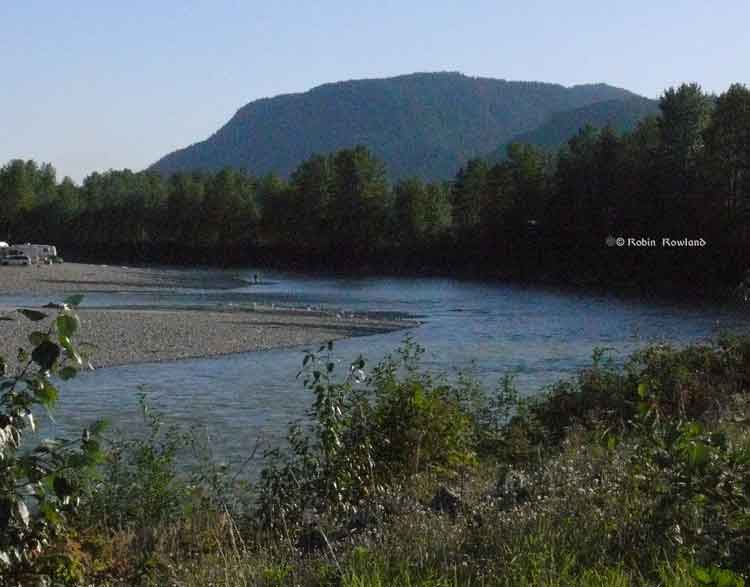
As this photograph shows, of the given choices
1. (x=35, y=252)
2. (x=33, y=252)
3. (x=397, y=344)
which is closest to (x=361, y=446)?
(x=397, y=344)

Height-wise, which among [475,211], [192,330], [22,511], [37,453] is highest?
[475,211]

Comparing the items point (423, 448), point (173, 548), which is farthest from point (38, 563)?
point (423, 448)

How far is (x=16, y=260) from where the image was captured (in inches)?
4200

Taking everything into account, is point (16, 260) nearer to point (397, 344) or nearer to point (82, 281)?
point (82, 281)

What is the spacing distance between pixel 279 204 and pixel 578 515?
139m

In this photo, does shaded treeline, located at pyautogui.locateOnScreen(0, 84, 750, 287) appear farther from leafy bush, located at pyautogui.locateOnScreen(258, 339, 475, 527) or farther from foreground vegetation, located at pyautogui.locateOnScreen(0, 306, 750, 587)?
foreground vegetation, located at pyautogui.locateOnScreen(0, 306, 750, 587)

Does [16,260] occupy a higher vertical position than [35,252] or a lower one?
lower

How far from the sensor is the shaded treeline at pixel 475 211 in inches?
3177

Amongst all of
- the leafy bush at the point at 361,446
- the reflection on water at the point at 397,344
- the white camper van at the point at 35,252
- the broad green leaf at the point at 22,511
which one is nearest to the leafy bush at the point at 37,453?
→ the broad green leaf at the point at 22,511

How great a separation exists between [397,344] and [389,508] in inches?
1089

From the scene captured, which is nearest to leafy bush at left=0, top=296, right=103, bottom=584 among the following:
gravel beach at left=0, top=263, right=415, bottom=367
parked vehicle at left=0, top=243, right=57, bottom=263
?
gravel beach at left=0, top=263, right=415, bottom=367

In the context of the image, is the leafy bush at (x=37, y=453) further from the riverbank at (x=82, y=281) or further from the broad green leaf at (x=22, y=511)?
the riverbank at (x=82, y=281)

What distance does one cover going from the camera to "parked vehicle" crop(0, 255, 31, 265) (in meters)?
106

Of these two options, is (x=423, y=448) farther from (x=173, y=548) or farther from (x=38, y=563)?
(x=38, y=563)
